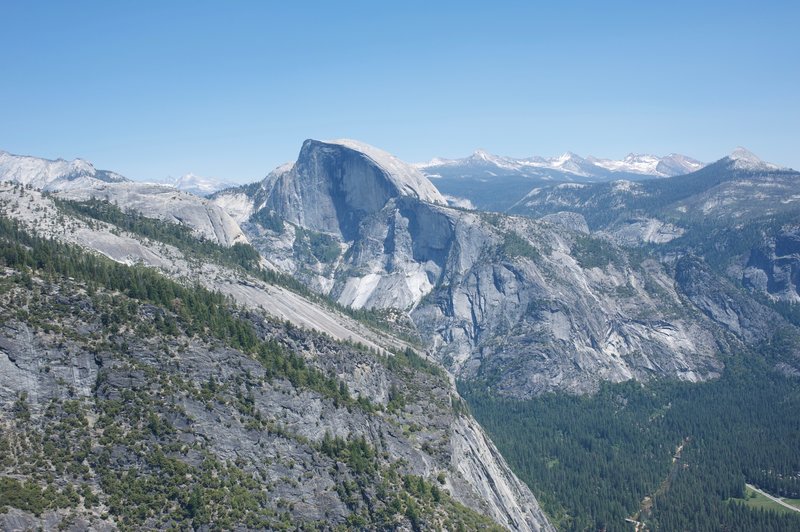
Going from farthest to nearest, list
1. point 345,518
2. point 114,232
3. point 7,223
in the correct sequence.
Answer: point 114,232
point 7,223
point 345,518

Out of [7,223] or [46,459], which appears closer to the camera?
[46,459]

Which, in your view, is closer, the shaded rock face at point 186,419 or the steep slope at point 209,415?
the steep slope at point 209,415

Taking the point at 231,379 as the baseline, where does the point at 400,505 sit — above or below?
below

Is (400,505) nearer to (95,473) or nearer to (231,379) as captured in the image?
(231,379)

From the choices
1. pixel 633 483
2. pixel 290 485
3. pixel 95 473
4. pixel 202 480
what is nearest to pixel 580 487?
pixel 633 483

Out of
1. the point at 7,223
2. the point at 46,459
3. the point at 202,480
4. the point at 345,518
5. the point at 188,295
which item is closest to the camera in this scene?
the point at 46,459

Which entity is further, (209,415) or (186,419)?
(209,415)

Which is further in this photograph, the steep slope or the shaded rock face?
the shaded rock face

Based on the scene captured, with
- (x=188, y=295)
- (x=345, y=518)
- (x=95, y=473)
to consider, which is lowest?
(x=345, y=518)
